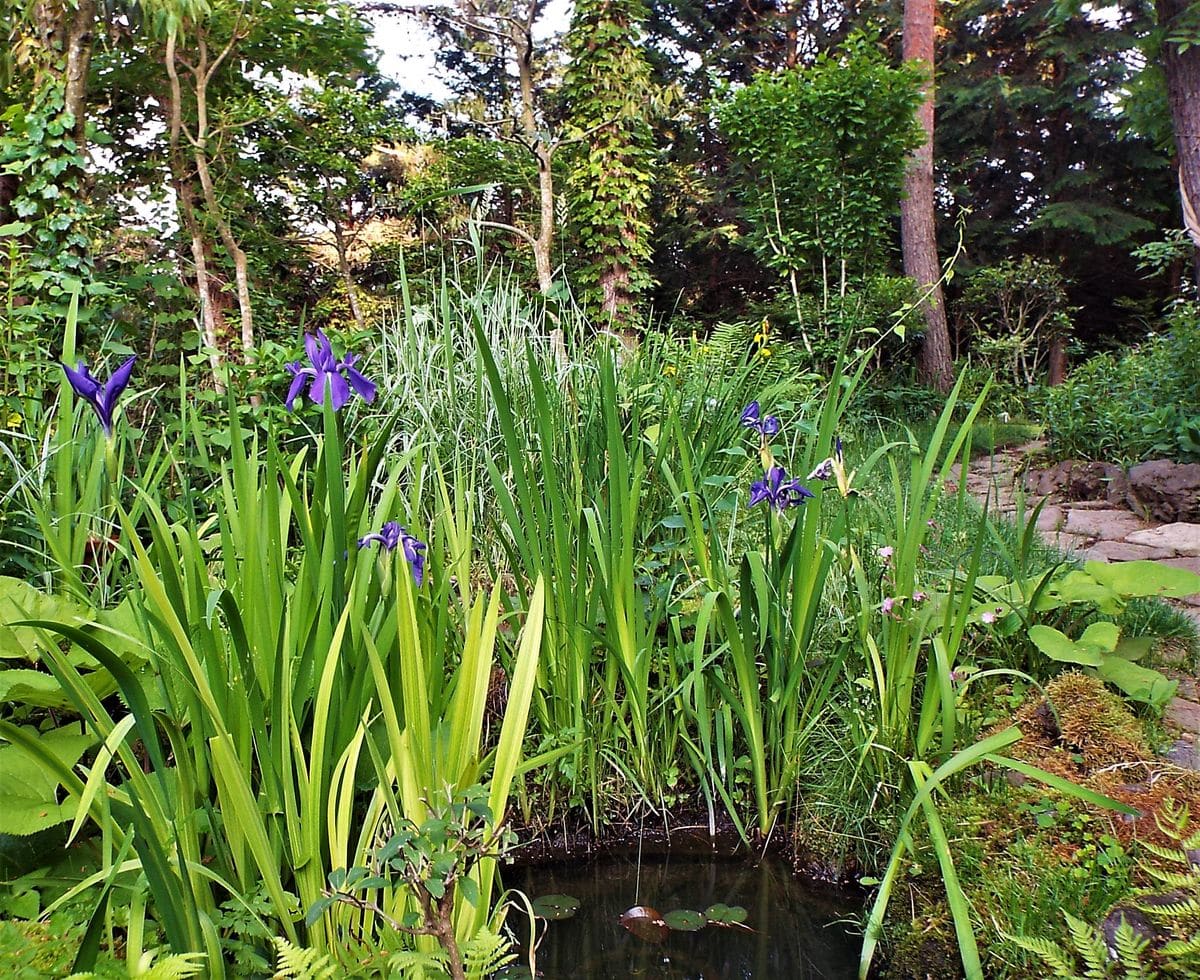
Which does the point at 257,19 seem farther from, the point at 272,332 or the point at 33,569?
the point at 33,569

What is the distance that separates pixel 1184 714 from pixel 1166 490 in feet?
8.66

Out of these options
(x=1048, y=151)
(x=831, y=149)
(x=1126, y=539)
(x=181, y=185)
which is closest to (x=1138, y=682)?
(x=1126, y=539)

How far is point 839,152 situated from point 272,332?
230 inches

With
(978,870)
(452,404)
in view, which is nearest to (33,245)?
(452,404)

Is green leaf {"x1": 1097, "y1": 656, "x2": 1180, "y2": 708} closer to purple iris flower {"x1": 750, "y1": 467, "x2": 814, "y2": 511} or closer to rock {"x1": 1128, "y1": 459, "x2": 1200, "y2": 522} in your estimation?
purple iris flower {"x1": 750, "y1": 467, "x2": 814, "y2": 511}

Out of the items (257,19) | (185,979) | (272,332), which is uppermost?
(257,19)

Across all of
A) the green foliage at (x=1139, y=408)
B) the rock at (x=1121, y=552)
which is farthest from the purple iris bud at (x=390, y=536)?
the green foliage at (x=1139, y=408)

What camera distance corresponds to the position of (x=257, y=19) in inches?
215

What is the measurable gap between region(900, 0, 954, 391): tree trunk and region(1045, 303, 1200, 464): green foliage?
2938 mm

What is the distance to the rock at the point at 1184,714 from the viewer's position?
1601mm

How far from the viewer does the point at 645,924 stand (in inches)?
53.9

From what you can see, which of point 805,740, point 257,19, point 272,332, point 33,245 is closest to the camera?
point 805,740

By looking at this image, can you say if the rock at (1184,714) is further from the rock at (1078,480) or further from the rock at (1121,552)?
the rock at (1078,480)

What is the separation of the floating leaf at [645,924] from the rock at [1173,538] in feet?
9.10
